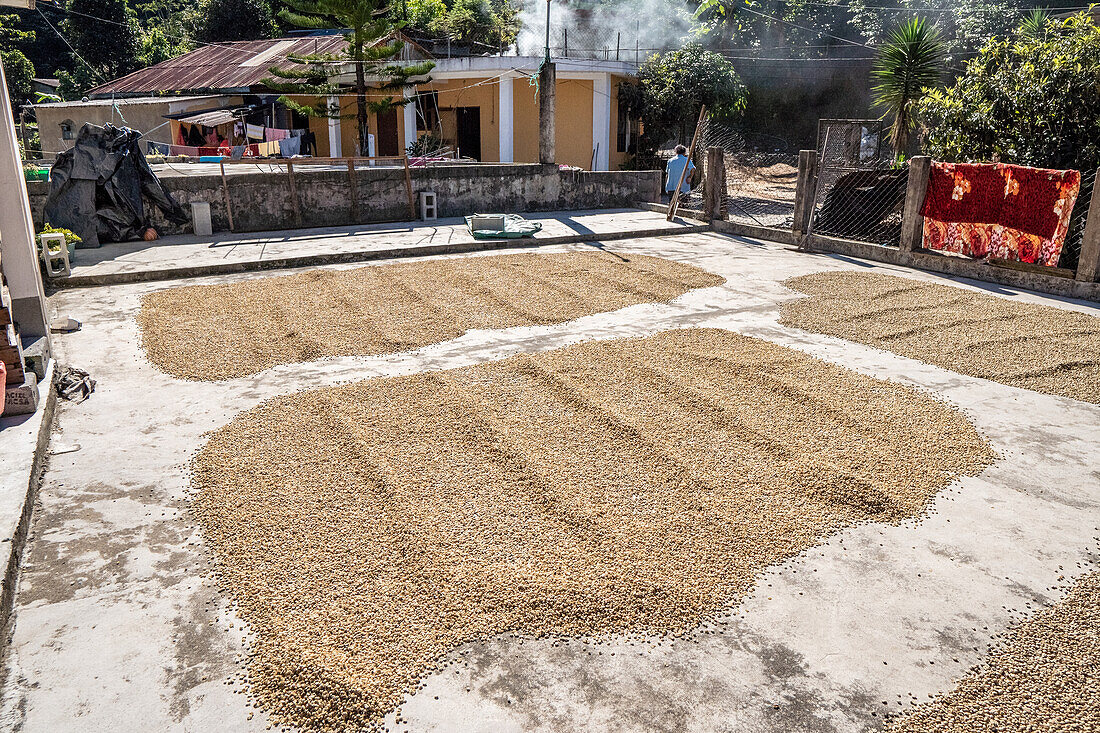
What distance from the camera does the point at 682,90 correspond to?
19.5 metres

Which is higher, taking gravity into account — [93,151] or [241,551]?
[93,151]

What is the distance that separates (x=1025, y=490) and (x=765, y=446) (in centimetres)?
134

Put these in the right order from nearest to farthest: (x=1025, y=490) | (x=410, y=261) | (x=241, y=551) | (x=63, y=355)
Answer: (x=241, y=551), (x=1025, y=490), (x=63, y=355), (x=410, y=261)

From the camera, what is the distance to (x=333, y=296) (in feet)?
25.4

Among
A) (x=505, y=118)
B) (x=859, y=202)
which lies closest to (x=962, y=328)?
(x=859, y=202)

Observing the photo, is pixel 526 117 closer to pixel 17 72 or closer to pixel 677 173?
pixel 677 173

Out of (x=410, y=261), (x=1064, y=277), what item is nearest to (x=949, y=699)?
(x=1064, y=277)

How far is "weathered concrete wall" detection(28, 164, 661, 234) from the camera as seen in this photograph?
37.7 ft

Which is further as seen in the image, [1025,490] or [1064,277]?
[1064,277]

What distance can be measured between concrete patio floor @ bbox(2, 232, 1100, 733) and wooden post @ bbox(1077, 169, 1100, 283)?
13.2ft

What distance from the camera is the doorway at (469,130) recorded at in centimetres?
2119

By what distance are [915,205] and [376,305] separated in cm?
687

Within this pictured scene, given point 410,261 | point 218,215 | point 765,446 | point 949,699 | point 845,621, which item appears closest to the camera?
point 949,699

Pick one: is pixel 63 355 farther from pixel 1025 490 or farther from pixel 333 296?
pixel 1025 490
